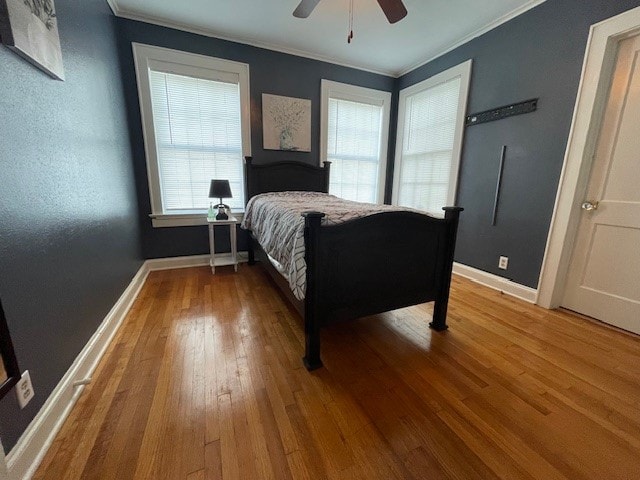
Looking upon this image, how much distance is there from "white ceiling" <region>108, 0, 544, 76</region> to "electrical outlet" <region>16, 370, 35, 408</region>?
2.89m

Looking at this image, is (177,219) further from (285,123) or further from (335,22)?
(335,22)

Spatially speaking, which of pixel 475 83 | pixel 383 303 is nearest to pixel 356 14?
pixel 475 83

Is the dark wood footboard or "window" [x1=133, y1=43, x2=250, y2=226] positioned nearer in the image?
the dark wood footboard

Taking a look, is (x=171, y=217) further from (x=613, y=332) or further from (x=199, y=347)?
(x=613, y=332)

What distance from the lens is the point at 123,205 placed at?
230 cm

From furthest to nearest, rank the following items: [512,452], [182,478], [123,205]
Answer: [123,205] < [512,452] < [182,478]

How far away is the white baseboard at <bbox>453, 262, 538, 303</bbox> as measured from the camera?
7.64ft

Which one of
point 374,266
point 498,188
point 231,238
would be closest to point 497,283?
point 498,188

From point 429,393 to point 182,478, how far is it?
1.10m

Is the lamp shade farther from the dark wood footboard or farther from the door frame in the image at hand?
the door frame

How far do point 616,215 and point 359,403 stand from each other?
90.7 inches

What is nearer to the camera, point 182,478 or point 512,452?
point 182,478

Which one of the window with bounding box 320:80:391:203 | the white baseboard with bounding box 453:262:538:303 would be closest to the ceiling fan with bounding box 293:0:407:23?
the window with bounding box 320:80:391:203

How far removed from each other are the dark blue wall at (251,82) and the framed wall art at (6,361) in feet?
7.43
